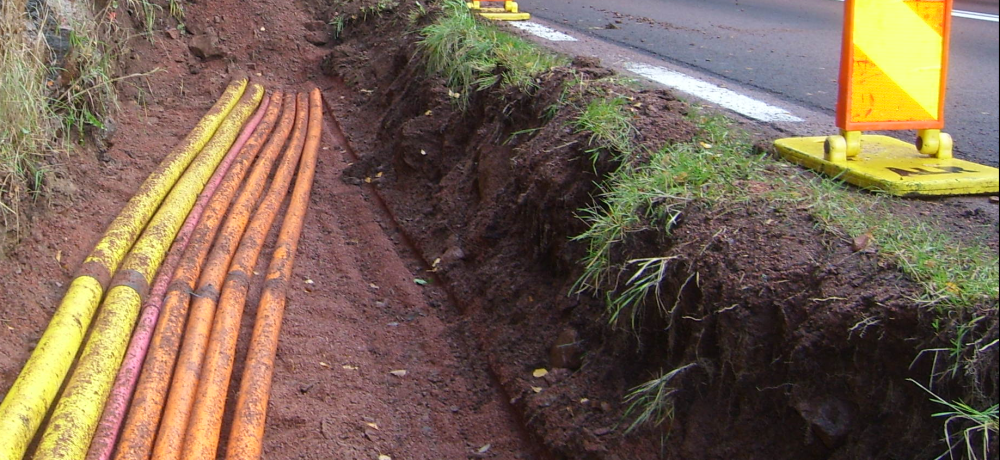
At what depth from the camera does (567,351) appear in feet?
9.32

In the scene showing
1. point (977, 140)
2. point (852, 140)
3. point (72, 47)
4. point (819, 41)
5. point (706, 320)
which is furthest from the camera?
point (819, 41)

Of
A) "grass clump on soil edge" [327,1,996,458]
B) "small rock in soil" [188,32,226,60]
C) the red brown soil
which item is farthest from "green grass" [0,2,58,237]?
"small rock in soil" [188,32,226,60]

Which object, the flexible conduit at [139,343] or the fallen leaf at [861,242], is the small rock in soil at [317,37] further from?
the fallen leaf at [861,242]

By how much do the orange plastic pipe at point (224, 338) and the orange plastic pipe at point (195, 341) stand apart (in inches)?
0.9

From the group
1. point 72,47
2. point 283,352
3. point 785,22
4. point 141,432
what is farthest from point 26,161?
point 785,22

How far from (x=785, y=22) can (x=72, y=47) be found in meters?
5.70

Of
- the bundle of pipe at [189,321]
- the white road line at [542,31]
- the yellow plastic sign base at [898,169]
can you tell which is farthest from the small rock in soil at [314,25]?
the yellow plastic sign base at [898,169]

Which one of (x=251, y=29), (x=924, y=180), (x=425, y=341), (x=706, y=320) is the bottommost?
(x=425, y=341)

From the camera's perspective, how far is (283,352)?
312cm

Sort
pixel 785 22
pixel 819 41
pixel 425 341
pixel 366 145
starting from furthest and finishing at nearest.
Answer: pixel 785 22 → pixel 819 41 → pixel 366 145 → pixel 425 341

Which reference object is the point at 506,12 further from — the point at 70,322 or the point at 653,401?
the point at 653,401

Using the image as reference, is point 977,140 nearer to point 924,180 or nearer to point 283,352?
point 924,180

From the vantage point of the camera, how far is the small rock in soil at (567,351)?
9.25 feet

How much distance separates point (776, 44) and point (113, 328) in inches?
200
